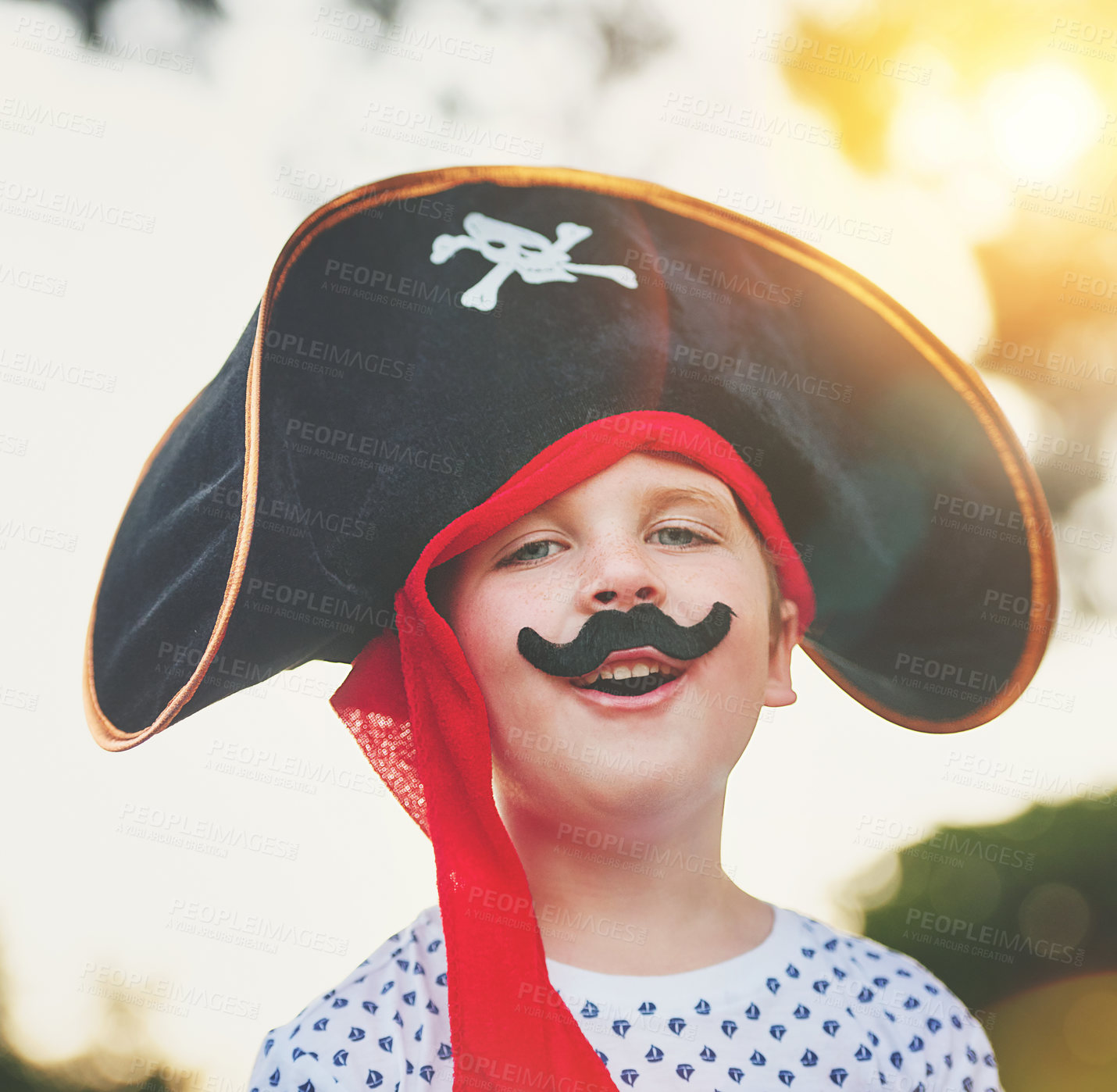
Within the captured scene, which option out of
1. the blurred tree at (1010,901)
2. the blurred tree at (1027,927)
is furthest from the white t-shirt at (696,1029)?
the blurred tree at (1010,901)

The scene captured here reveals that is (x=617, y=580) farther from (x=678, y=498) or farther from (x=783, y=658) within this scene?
(x=783, y=658)

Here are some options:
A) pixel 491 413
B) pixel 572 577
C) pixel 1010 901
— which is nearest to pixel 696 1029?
pixel 572 577

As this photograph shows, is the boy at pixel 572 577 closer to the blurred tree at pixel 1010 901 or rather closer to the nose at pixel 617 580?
the nose at pixel 617 580

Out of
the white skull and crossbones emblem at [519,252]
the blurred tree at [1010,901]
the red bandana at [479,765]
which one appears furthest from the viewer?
the blurred tree at [1010,901]

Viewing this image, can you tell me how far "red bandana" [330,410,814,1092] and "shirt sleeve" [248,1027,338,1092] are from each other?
0.24 metres

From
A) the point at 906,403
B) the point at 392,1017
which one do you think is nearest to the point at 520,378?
the point at 906,403

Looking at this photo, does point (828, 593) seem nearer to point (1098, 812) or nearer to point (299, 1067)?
point (299, 1067)

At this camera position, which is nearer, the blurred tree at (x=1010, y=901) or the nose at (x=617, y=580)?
the nose at (x=617, y=580)

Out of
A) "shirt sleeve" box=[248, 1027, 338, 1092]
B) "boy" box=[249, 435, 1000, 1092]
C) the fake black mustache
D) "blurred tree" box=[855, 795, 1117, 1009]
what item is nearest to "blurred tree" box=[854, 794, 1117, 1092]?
"blurred tree" box=[855, 795, 1117, 1009]

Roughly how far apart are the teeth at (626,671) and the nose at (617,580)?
0.09 metres

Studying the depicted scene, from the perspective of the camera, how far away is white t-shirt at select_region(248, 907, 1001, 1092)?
1.36m

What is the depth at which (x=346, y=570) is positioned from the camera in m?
1.47

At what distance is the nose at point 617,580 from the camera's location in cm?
137

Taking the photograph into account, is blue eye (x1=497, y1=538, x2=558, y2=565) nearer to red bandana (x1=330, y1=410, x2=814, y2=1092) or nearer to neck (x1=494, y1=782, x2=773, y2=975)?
red bandana (x1=330, y1=410, x2=814, y2=1092)
